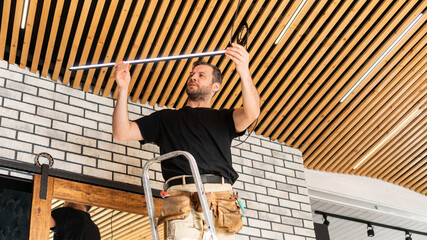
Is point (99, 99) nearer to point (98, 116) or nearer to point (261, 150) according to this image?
point (98, 116)

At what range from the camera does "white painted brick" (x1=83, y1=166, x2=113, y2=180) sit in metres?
4.66

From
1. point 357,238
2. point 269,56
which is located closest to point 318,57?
point 269,56

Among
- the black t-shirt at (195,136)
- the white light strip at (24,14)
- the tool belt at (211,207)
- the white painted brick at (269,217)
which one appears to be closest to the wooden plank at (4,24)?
the white light strip at (24,14)

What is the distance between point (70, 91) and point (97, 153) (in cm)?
63

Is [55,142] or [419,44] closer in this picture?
[55,142]

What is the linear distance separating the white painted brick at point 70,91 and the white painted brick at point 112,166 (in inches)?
25.8

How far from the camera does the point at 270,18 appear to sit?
15.6 ft

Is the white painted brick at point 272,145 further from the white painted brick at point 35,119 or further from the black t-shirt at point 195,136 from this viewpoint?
the black t-shirt at point 195,136

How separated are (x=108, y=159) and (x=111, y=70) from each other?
0.80 meters

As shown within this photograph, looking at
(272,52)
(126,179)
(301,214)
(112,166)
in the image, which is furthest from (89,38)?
(301,214)

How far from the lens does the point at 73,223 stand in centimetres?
440

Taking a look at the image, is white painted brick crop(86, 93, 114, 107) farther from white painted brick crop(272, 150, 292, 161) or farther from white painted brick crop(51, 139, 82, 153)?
→ white painted brick crop(272, 150, 292, 161)

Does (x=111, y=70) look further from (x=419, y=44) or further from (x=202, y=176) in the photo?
(x=419, y=44)

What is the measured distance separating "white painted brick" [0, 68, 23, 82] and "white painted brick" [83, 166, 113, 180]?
3.02 ft
